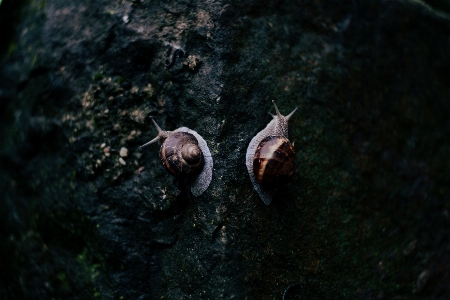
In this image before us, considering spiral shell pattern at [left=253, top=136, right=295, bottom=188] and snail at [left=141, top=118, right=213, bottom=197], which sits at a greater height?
spiral shell pattern at [left=253, top=136, right=295, bottom=188]

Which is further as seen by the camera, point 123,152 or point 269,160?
→ point 123,152

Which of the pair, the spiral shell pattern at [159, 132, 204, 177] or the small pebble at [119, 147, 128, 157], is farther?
the small pebble at [119, 147, 128, 157]

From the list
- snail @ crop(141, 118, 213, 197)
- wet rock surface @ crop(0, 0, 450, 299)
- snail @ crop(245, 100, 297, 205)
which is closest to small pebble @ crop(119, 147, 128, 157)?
wet rock surface @ crop(0, 0, 450, 299)

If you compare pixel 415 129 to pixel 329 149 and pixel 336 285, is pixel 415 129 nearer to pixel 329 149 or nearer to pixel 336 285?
pixel 329 149

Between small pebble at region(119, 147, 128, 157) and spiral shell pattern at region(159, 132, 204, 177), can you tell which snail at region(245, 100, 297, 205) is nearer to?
spiral shell pattern at region(159, 132, 204, 177)

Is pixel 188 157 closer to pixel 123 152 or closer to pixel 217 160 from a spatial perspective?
pixel 217 160

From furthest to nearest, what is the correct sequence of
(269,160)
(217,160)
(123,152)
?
(123,152)
(217,160)
(269,160)

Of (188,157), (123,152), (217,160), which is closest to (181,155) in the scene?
(188,157)
